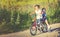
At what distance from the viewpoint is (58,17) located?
131 centimetres

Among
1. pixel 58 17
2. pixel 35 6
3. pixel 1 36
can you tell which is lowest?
pixel 1 36

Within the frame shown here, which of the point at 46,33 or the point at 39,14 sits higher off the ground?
the point at 39,14

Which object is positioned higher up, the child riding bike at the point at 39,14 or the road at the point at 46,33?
the child riding bike at the point at 39,14

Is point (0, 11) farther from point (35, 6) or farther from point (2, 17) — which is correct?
point (35, 6)

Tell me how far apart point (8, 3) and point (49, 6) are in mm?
358

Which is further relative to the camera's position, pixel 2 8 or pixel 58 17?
→ pixel 58 17

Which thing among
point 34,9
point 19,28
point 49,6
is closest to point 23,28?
point 19,28

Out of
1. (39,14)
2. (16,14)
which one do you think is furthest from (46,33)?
(16,14)

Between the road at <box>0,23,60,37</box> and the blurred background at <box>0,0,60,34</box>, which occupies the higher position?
the blurred background at <box>0,0,60,34</box>

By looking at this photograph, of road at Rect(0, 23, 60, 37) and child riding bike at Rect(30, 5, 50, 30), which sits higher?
child riding bike at Rect(30, 5, 50, 30)

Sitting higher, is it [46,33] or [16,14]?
[16,14]

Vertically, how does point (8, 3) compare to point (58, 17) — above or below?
above

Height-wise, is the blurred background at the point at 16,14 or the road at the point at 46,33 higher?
the blurred background at the point at 16,14

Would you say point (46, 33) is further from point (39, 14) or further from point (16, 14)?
point (16, 14)
